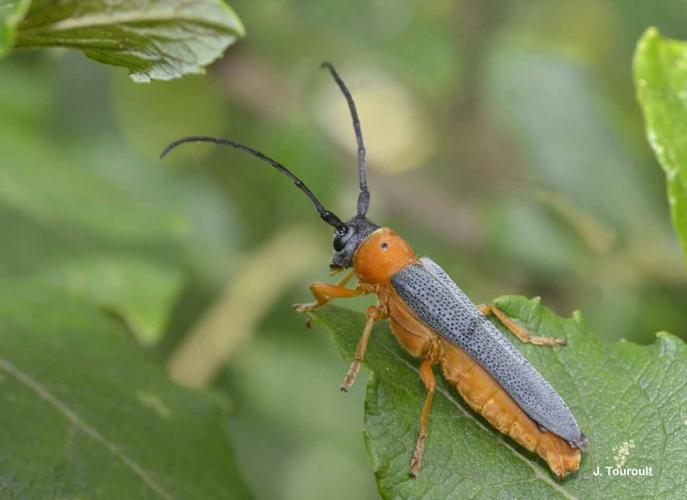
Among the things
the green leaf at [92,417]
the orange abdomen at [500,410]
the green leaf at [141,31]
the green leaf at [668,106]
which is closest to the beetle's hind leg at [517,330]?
the orange abdomen at [500,410]

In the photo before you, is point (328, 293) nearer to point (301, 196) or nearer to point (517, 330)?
point (517, 330)

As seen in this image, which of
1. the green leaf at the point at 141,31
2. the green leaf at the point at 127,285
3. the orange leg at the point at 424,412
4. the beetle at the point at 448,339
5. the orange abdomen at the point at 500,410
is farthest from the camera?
the green leaf at the point at 127,285

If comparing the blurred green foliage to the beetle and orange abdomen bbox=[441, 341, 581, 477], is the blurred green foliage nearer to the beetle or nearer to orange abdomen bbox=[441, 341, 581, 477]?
the beetle

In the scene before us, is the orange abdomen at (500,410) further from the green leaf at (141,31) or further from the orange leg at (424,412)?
the green leaf at (141,31)

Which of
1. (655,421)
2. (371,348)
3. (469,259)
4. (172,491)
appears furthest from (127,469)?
(469,259)

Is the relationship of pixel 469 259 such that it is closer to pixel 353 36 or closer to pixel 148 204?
pixel 353 36

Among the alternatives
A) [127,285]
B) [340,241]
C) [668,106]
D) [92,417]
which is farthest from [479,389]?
[127,285]

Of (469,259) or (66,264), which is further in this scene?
(469,259)
